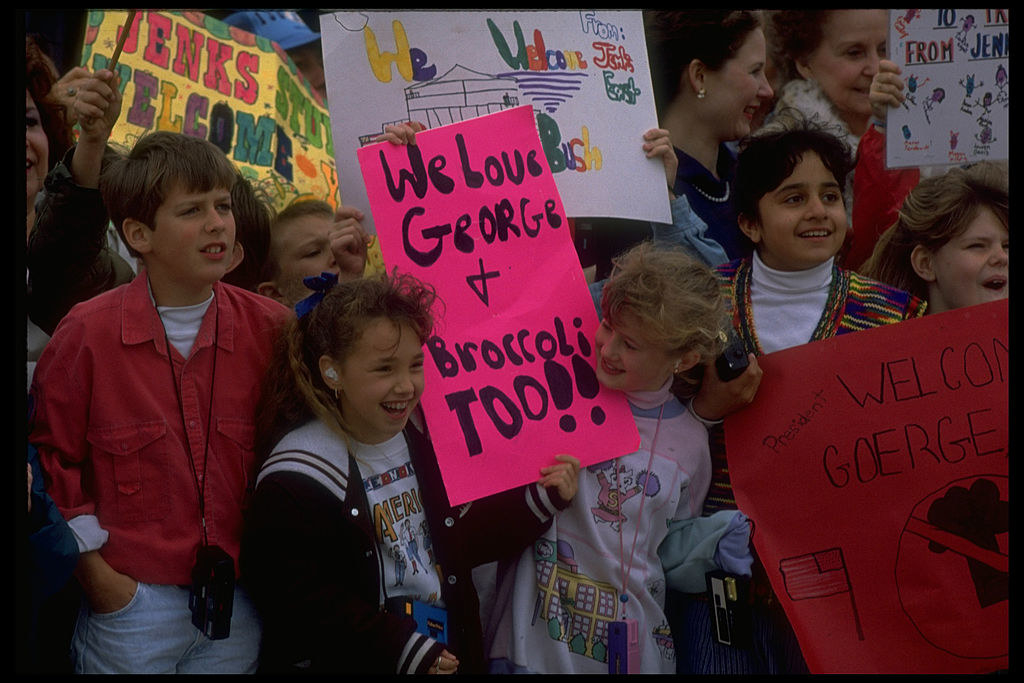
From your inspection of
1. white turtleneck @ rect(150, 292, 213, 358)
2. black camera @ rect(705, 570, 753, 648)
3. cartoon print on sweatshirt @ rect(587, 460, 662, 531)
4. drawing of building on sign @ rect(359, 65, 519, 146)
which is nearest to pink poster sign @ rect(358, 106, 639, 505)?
cartoon print on sweatshirt @ rect(587, 460, 662, 531)

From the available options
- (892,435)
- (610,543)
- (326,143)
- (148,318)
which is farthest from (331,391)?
(326,143)

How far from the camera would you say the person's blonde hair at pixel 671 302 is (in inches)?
104

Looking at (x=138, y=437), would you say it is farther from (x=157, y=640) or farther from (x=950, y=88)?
(x=950, y=88)

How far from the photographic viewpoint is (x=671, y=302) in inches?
104

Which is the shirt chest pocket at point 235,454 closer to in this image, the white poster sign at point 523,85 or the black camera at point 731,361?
the white poster sign at point 523,85

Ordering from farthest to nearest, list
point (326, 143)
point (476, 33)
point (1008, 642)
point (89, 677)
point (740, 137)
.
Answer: point (326, 143)
point (740, 137)
point (476, 33)
point (1008, 642)
point (89, 677)

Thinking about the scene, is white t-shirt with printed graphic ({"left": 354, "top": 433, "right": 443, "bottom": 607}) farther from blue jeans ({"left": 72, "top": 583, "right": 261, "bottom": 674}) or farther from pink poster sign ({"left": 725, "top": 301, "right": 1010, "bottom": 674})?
pink poster sign ({"left": 725, "top": 301, "right": 1010, "bottom": 674})

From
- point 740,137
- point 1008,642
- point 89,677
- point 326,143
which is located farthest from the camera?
point 326,143

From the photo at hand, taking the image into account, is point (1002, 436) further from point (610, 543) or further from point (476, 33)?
point (476, 33)

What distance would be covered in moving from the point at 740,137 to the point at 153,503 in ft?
7.51

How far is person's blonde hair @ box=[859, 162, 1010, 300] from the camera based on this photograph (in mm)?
3064

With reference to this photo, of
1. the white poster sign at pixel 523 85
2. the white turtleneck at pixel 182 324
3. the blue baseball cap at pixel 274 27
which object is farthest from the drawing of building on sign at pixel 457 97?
the blue baseball cap at pixel 274 27

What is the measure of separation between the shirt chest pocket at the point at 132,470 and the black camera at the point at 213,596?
182 mm

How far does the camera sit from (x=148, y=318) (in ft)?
8.38
